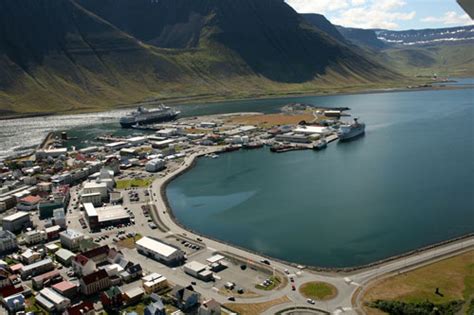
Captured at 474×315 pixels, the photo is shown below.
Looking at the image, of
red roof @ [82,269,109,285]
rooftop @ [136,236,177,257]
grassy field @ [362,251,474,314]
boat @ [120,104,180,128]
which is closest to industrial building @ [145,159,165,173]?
rooftop @ [136,236,177,257]

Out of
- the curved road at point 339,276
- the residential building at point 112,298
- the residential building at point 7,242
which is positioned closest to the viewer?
the curved road at point 339,276

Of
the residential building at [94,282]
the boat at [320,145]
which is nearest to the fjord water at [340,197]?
the boat at [320,145]

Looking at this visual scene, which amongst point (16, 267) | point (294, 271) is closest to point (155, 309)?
point (294, 271)

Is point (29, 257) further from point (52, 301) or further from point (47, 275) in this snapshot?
point (52, 301)

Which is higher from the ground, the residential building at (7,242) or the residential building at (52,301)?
the residential building at (7,242)

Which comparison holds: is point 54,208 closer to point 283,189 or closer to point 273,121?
point 283,189

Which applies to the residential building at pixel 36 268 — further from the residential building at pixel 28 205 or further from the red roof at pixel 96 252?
the residential building at pixel 28 205
